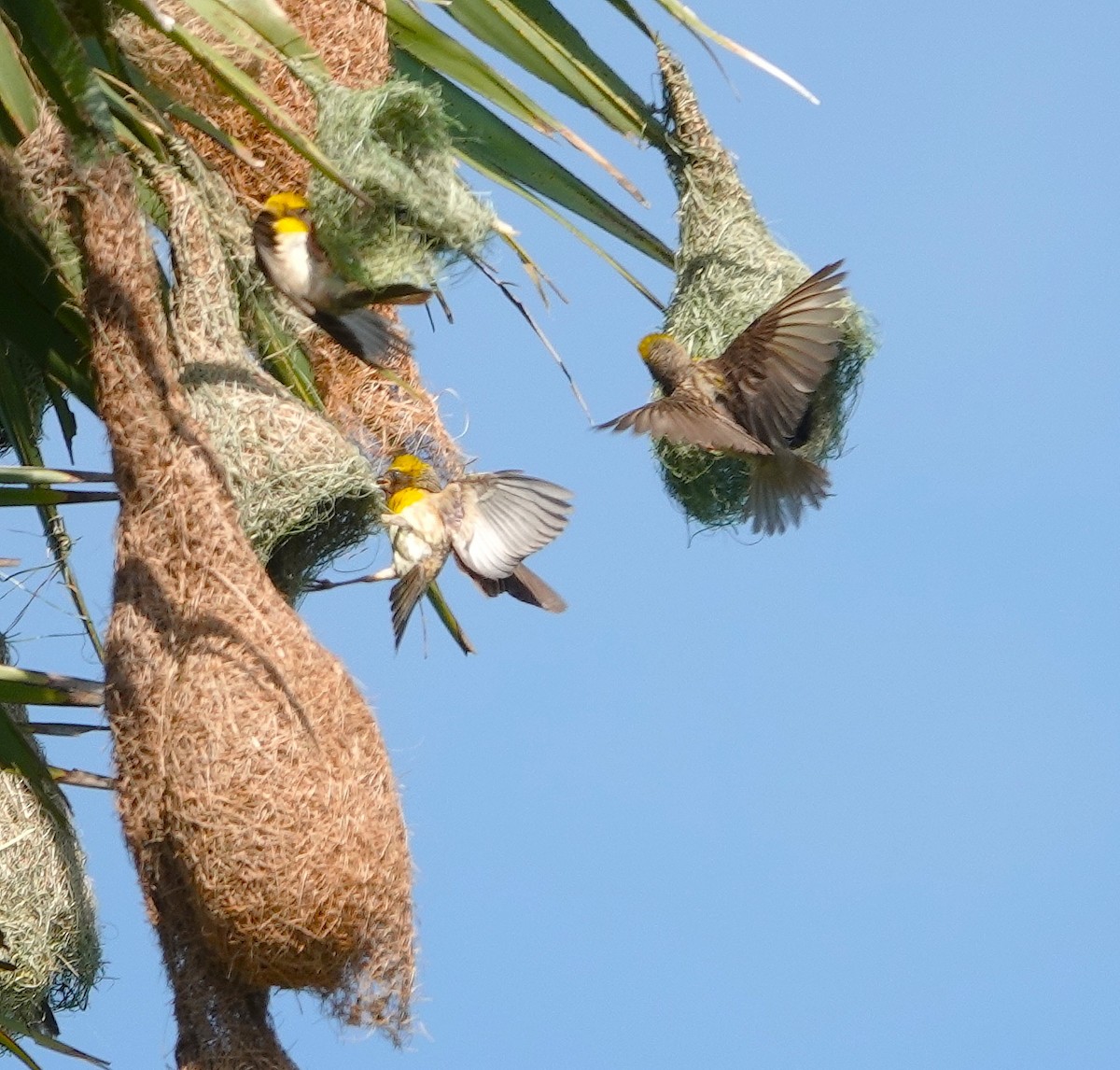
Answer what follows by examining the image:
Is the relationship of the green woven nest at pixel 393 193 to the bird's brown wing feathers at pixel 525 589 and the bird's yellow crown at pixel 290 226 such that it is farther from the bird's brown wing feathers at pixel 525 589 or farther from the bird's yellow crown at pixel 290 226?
the bird's brown wing feathers at pixel 525 589

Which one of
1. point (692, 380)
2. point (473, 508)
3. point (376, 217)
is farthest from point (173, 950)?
point (692, 380)

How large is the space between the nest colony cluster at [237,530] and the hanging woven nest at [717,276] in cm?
62

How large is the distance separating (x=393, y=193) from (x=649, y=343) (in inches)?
30.2

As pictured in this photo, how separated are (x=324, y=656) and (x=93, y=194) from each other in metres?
0.75

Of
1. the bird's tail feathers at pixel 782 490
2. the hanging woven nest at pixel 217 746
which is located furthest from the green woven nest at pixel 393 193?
the bird's tail feathers at pixel 782 490

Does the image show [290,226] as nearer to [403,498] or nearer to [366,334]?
[366,334]

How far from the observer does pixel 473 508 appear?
355cm

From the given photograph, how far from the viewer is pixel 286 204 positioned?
3254 mm

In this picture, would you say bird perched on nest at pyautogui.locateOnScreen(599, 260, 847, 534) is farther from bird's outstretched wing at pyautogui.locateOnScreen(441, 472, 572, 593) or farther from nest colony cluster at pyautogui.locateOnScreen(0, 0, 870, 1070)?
nest colony cluster at pyautogui.locateOnScreen(0, 0, 870, 1070)

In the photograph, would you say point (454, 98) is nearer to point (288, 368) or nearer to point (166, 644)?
point (288, 368)

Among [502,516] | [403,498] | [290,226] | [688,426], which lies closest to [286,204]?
[290,226]

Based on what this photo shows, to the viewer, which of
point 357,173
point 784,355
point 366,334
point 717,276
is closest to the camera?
point 357,173

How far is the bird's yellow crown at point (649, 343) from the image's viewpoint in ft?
12.5

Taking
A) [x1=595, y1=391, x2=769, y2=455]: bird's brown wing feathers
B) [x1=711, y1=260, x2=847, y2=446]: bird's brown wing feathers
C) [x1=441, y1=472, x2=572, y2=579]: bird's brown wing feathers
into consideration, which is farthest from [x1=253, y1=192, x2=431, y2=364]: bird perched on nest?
[x1=711, y1=260, x2=847, y2=446]: bird's brown wing feathers
